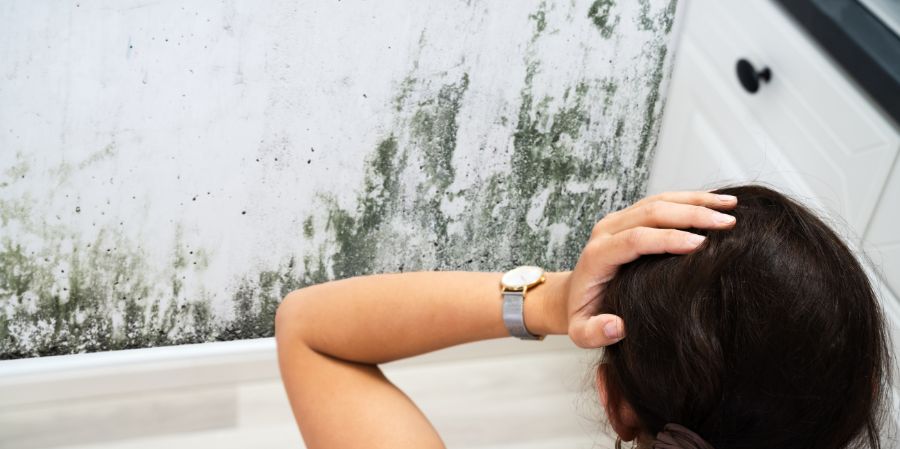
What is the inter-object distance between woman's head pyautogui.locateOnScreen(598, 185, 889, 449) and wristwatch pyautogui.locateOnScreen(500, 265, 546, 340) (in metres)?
0.21

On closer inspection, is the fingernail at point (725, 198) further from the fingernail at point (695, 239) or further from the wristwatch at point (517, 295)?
the wristwatch at point (517, 295)

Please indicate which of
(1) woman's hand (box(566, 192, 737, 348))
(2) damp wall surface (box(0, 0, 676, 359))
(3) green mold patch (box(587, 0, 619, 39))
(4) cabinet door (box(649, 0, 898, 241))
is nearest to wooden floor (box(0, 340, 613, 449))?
(2) damp wall surface (box(0, 0, 676, 359))

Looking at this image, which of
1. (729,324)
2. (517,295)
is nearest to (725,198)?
(729,324)

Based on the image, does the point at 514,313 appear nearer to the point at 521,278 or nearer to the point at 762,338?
the point at 521,278

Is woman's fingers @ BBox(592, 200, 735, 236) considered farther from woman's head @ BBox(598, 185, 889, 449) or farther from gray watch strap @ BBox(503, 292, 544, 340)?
gray watch strap @ BBox(503, 292, 544, 340)

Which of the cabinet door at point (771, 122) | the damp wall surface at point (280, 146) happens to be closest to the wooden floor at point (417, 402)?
the damp wall surface at point (280, 146)

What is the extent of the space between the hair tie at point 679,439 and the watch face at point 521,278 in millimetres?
286

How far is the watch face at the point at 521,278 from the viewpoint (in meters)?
0.93

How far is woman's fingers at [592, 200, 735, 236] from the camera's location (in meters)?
0.71

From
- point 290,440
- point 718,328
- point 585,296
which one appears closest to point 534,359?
point 290,440

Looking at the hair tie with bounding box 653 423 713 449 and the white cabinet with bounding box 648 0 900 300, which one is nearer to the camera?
the hair tie with bounding box 653 423 713 449

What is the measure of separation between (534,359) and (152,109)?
95cm

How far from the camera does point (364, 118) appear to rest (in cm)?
161

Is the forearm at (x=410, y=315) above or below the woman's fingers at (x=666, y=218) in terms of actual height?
below
